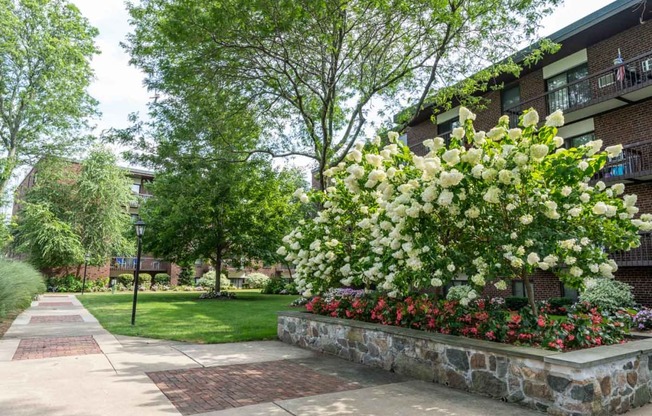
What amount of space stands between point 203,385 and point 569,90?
54.5ft

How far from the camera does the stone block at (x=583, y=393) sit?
4340mm

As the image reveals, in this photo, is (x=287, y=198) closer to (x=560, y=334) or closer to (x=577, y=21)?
(x=577, y=21)

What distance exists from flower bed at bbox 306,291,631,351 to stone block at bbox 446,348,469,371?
53cm

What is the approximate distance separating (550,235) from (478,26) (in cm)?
807

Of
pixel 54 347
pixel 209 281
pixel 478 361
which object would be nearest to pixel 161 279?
pixel 209 281

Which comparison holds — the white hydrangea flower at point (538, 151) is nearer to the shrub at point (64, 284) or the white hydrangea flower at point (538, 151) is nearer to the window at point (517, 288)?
the window at point (517, 288)

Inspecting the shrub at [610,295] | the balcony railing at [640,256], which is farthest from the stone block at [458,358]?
the balcony railing at [640,256]

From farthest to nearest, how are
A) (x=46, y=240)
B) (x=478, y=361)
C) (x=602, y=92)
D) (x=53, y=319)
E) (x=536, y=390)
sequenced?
(x=46, y=240) → (x=602, y=92) → (x=53, y=319) → (x=478, y=361) → (x=536, y=390)

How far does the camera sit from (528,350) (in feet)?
16.4

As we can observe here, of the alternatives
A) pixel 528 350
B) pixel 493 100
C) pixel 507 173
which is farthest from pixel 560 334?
pixel 493 100

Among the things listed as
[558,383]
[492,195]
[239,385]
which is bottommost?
[239,385]

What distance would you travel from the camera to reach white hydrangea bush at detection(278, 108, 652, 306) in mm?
5363

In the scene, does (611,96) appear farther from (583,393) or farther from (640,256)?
(583,393)

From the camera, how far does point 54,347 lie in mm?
8250
